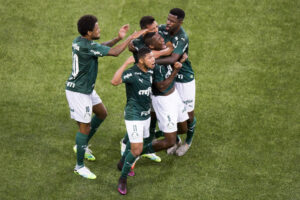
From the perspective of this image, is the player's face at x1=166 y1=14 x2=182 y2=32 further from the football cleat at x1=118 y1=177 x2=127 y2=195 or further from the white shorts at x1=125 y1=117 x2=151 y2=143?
the football cleat at x1=118 y1=177 x2=127 y2=195

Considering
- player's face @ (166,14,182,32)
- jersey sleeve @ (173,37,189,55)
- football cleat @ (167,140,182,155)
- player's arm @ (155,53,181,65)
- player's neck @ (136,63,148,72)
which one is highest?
player's face @ (166,14,182,32)

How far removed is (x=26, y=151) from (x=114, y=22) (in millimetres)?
4560

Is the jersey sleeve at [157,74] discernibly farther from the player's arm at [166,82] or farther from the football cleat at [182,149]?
the football cleat at [182,149]

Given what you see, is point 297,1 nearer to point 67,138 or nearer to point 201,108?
point 201,108

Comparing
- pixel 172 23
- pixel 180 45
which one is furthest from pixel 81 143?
pixel 172 23

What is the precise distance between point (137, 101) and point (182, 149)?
1.75 metres

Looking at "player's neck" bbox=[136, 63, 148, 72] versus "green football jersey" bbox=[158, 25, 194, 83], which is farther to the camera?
"green football jersey" bbox=[158, 25, 194, 83]

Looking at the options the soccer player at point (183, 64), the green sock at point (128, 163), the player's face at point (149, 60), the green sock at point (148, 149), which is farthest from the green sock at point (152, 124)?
the player's face at point (149, 60)

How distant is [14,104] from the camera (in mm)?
10023

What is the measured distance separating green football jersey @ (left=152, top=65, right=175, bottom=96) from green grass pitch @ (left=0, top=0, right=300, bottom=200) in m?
1.42

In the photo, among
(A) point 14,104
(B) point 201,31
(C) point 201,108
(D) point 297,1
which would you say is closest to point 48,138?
(A) point 14,104

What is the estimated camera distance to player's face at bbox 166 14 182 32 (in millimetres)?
8219

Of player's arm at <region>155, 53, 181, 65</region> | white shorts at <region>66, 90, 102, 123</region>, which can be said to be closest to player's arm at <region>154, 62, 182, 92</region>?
player's arm at <region>155, 53, 181, 65</region>

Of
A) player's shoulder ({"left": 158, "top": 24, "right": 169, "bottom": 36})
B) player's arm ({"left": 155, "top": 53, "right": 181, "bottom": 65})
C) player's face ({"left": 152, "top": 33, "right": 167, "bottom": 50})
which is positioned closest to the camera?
player's face ({"left": 152, "top": 33, "right": 167, "bottom": 50})
